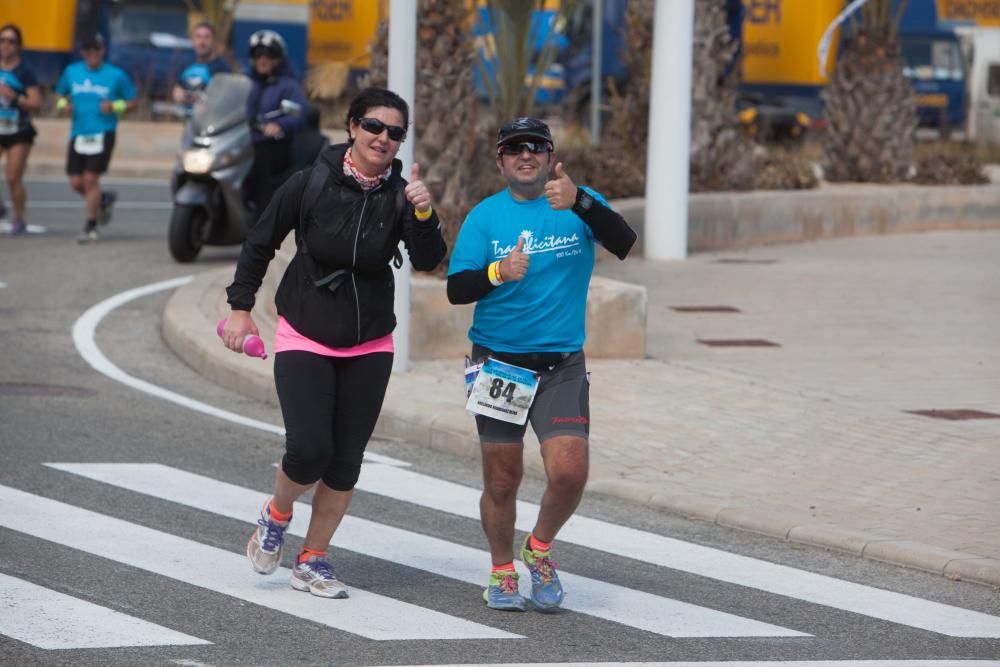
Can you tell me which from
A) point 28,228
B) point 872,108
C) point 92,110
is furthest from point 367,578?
point 872,108

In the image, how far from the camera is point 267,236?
6391mm

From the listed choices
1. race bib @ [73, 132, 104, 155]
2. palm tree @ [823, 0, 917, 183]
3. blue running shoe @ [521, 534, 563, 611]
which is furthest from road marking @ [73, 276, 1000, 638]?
palm tree @ [823, 0, 917, 183]

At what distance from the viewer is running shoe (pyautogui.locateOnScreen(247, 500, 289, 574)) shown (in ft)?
21.6

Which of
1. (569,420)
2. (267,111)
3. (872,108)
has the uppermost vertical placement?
(267,111)

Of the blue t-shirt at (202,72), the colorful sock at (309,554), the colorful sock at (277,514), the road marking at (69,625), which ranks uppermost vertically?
the blue t-shirt at (202,72)

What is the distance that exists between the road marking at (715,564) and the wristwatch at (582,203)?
1741 mm

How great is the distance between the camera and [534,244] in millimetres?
6277

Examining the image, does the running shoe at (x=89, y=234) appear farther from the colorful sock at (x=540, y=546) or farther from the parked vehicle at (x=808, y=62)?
the parked vehicle at (x=808, y=62)

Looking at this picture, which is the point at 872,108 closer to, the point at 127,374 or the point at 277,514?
the point at 127,374

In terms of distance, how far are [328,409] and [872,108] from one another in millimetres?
18242

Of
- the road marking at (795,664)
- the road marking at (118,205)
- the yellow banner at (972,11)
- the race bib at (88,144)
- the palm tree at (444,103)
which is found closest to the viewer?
the road marking at (795,664)

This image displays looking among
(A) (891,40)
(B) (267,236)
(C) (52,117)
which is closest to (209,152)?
(B) (267,236)

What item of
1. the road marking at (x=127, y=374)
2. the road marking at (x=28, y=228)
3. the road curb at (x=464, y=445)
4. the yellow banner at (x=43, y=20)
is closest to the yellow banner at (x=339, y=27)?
the yellow banner at (x=43, y=20)

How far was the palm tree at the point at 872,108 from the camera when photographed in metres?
23.5
